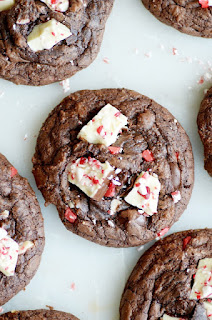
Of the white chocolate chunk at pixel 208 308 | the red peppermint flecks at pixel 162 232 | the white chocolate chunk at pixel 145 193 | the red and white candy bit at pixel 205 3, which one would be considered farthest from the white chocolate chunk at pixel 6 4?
the white chocolate chunk at pixel 208 308

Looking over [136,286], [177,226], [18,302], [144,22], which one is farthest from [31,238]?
[144,22]

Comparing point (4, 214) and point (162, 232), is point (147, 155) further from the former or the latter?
point (4, 214)

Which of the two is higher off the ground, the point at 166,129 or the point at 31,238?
the point at 166,129

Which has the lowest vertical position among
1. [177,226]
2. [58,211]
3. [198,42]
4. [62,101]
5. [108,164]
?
[177,226]


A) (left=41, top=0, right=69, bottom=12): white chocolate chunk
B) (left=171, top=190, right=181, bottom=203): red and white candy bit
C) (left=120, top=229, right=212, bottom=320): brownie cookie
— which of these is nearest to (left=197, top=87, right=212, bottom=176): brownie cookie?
(left=171, top=190, right=181, bottom=203): red and white candy bit

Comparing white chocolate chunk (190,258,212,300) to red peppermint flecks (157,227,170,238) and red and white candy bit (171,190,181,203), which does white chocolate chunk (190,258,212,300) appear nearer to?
red peppermint flecks (157,227,170,238)

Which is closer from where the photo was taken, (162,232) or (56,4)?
(56,4)

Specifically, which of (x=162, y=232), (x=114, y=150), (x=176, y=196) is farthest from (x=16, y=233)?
(x=176, y=196)

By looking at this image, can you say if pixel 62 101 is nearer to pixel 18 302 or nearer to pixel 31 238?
pixel 31 238
